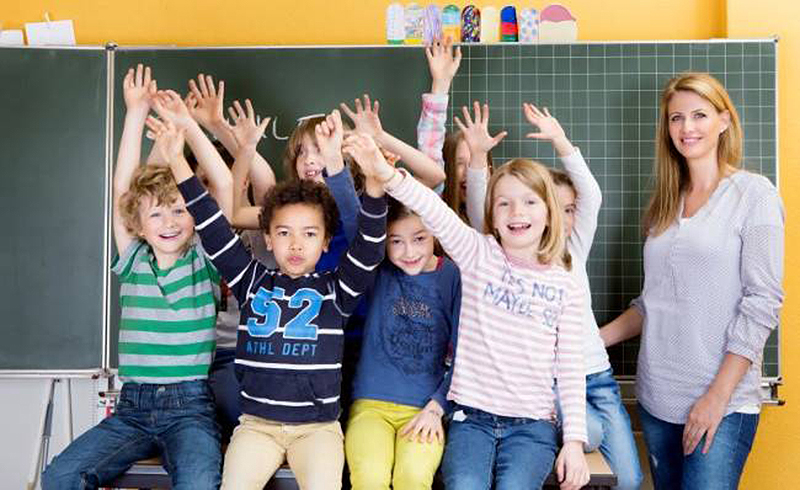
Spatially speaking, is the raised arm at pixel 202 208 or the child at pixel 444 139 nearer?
the raised arm at pixel 202 208

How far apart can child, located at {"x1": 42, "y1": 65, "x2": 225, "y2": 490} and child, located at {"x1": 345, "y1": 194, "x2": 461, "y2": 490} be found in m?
0.41

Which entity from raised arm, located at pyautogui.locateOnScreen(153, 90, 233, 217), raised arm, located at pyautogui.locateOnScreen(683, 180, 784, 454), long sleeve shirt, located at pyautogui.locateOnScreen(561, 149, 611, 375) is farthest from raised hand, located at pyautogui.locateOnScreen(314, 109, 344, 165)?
raised arm, located at pyautogui.locateOnScreen(683, 180, 784, 454)

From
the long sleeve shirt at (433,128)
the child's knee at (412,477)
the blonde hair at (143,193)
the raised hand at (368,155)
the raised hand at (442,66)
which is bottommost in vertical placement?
the child's knee at (412,477)

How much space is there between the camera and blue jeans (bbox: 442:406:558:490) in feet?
6.65

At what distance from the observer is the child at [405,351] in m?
2.15

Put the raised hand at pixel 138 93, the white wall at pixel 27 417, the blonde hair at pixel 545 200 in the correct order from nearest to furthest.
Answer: the blonde hair at pixel 545 200 → the raised hand at pixel 138 93 → the white wall at pixel 27 417

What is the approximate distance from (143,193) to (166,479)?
77 centimetres

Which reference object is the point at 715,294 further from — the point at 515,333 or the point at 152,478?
the point at 152,478

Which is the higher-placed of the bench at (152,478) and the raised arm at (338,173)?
the raised arm at (338,173)

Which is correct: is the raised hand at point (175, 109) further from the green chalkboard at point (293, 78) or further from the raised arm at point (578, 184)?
the raised arm at point (578, 184)

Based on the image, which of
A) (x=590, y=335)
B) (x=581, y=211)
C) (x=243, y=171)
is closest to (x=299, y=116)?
(x=243, y=171)

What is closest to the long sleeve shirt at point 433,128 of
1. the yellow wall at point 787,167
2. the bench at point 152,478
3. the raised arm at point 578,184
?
the raised arm at point 578,184

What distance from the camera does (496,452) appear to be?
2.13m

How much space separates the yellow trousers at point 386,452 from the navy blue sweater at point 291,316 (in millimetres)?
93
